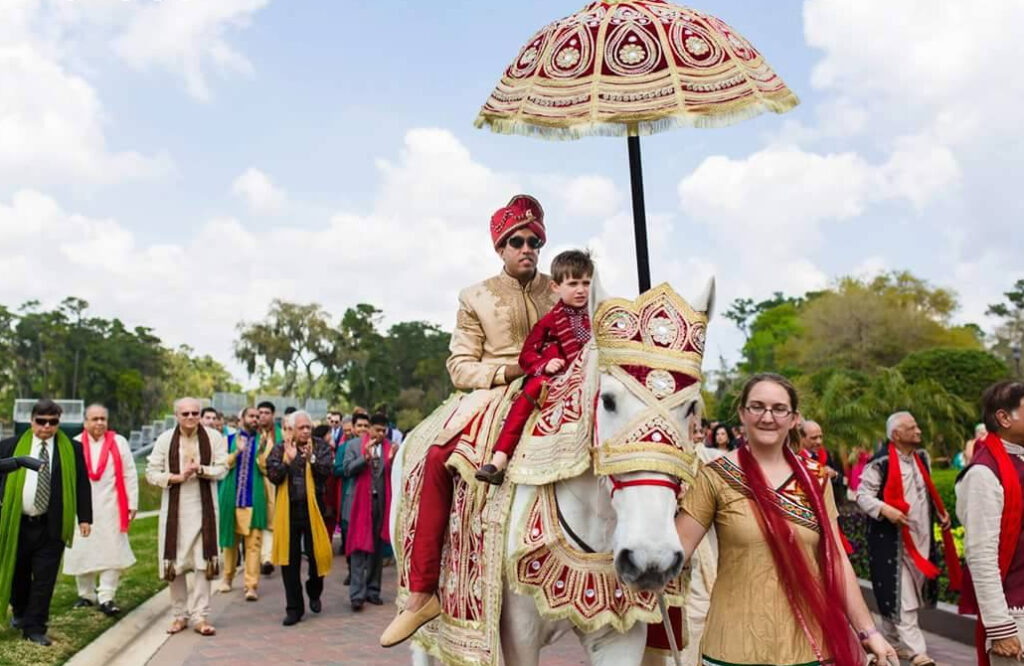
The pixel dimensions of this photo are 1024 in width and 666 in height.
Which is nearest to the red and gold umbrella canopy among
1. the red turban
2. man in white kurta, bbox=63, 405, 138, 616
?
the red turban

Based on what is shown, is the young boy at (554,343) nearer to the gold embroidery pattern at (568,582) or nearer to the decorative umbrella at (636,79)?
the gold embroidery pattern at (568,582)

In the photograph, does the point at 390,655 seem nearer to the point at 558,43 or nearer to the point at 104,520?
the point at 104,520

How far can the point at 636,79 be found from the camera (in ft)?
15.0

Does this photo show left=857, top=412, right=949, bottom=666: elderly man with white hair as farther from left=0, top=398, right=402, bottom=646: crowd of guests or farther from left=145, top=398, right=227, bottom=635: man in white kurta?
left=145, top=398, right=227, bottom=635: man in white kurta

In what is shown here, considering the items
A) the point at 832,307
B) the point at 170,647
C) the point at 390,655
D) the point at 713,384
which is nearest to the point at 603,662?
the point at 390,655

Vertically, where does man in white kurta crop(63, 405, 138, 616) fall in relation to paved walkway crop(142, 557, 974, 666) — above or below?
above

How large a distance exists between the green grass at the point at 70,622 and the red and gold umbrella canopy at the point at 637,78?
6081 mm

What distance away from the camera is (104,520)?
1058cm

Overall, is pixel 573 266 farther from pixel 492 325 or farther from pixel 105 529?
pixel 105 529

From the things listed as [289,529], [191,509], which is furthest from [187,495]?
[289,529]

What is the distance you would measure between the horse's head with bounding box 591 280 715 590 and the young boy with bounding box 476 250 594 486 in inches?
25.2

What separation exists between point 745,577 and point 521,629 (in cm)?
103

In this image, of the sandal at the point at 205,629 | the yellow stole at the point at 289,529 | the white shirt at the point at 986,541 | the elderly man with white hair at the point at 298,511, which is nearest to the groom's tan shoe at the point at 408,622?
the white shirt at the point at 986,541

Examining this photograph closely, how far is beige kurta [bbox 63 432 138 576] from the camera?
10.3 m
